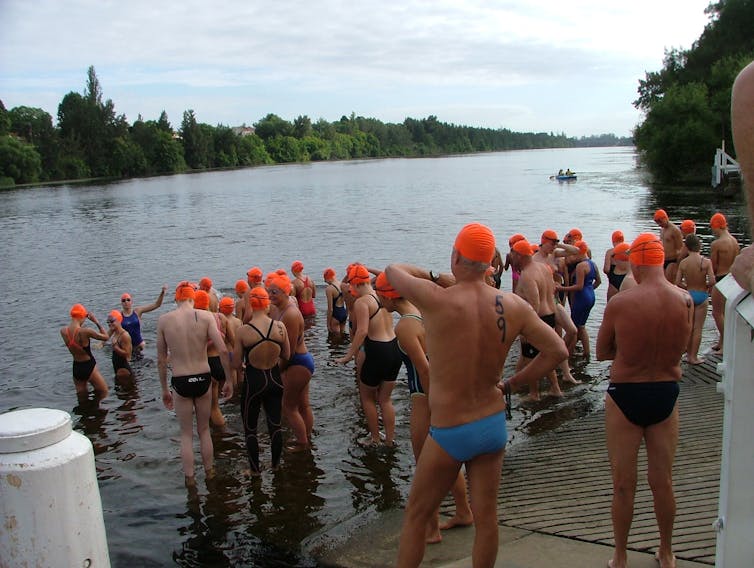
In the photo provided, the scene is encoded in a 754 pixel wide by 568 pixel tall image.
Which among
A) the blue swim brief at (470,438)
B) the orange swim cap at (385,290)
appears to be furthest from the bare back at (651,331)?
the orange swim cap at (385,290)

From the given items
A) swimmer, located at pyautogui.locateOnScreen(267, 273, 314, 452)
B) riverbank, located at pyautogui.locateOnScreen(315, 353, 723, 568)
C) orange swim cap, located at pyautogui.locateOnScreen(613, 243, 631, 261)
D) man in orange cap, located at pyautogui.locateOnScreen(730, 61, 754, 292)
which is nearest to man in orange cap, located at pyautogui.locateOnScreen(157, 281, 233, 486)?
swimmer, located at pyautogui.locateOnScreen(267, 273, 314, 452)

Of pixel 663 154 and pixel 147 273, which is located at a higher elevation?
pixel 663 154

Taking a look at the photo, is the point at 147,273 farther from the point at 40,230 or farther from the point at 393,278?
the point at 393,278

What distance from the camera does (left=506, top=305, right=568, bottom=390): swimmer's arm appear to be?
12.6 feet

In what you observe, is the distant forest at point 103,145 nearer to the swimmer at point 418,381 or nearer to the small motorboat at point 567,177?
the small motorboat at point 567,177

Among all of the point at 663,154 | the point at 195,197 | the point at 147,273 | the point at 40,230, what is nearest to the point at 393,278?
the point at 147,273

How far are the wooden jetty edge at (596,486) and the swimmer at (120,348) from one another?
7.16m

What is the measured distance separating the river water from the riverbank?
0.69 metres

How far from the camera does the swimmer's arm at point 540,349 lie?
383 centimetres

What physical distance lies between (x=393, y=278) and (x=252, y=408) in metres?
3.71

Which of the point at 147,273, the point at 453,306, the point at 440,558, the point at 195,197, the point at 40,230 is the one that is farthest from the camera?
the point at 195,197

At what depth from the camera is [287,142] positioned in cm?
16512

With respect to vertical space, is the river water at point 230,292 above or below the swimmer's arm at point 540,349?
below

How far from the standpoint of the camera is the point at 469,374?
12.4ft
